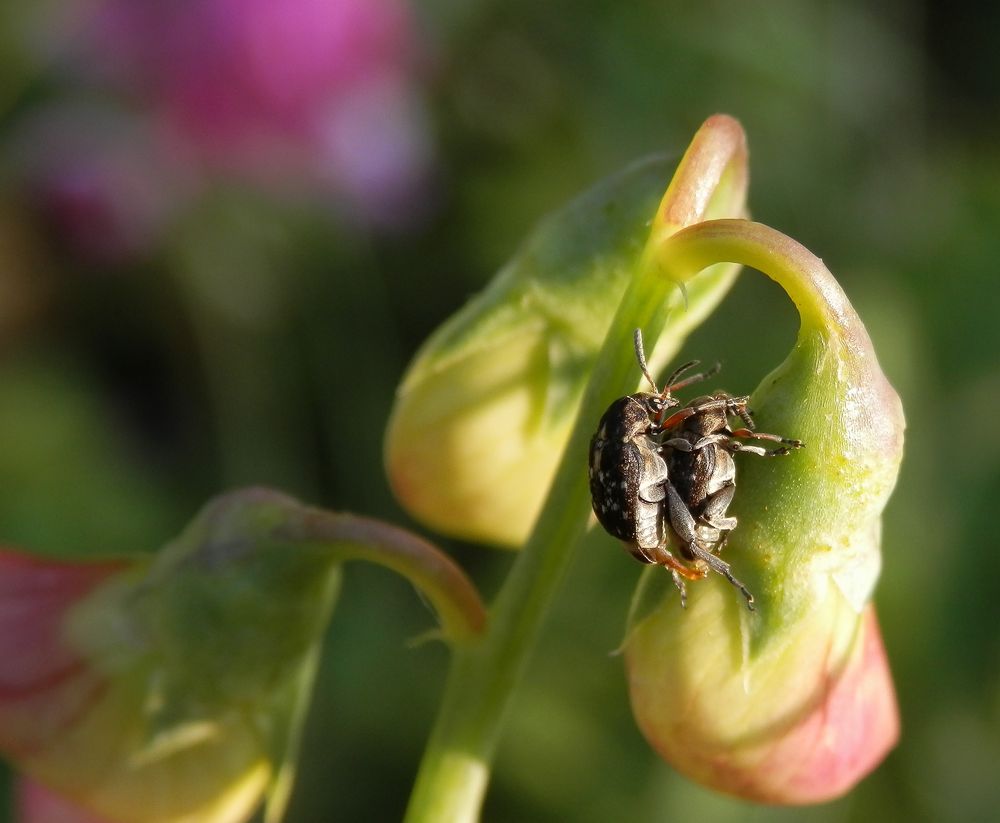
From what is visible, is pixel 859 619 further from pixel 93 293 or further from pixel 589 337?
pixel 93 293

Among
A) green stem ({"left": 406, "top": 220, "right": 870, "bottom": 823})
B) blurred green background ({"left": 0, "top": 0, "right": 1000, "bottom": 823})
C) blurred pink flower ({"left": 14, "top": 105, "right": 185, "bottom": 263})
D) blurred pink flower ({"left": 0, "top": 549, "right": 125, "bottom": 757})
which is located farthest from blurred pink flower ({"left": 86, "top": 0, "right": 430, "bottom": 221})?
green stem ({"left": 406, "top": 220, "right": 870, "bottom": 823})

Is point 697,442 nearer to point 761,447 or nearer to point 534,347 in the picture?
point 761,447

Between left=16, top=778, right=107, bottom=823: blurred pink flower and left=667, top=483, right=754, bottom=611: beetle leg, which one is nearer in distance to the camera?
left=667, top=483, right=754, bottom=611: beetle leg

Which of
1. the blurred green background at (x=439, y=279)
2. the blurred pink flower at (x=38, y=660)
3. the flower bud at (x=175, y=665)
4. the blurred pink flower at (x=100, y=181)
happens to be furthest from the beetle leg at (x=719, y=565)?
the blurred pink flower at (x=100, y=181)

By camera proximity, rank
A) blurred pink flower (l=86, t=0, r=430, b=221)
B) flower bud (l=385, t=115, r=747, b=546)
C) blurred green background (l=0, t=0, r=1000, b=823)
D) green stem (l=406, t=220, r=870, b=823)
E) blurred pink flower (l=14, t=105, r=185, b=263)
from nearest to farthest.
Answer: green stem (l=406, t=220, r=870, b=823) → flower bud (l=385, t=115, r=747, b=546) → blurred green background (l=0, t=0, r=1000, b=823) → blurred pink flower (l=86, t=0, r=430, b=221) → blurred pink flower (l=14, t=105, r=185, b=263)

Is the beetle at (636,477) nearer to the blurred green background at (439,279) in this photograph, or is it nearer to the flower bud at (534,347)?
the flower bud at (534,347)

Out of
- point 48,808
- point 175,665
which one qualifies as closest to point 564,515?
point 175,665

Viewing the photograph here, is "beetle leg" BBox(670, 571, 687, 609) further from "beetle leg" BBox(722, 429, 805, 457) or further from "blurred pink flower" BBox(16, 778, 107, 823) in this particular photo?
"blurred pink flower" BBox(16, 778, 107, 823)
